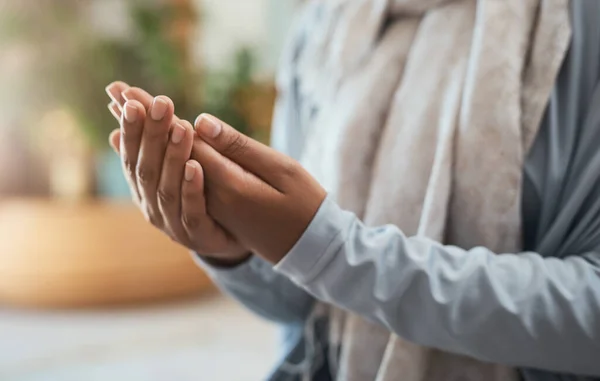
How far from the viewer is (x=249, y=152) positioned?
0.52 meters

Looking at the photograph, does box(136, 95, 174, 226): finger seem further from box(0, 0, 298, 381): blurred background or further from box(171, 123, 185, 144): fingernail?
box(0, 0, 298, 381): blurred background

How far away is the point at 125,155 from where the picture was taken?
547 millimetres

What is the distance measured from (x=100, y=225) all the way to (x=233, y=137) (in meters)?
1.60

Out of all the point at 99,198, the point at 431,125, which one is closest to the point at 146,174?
the point at 431,125

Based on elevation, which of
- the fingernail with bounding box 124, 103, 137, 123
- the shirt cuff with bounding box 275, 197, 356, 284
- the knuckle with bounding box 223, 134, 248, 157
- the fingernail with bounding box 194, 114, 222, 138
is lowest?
the shirt cuff with bounding box 275, 197, 356, 284

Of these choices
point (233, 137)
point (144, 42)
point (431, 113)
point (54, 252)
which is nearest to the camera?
point (233, 137)

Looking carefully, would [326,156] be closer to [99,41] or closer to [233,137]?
[233,137]

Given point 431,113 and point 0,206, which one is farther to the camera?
point 0,206

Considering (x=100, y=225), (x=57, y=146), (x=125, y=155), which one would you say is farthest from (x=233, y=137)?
(x=57, y=146)

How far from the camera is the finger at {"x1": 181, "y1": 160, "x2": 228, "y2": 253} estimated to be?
512 millimetres

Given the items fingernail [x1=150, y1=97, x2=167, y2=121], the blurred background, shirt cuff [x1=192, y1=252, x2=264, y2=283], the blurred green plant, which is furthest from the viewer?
the blurred green plant

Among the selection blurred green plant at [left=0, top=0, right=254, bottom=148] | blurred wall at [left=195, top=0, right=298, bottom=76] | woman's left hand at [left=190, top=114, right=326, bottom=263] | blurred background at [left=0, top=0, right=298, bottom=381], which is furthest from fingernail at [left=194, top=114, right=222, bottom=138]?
blurred wall at [left=195, top=0, right=298, bottom=76]

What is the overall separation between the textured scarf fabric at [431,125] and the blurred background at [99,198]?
3.84 feet

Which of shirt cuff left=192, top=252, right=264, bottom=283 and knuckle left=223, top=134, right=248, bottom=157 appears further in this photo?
shirt cuff left=192, top=252, right=264, bottom=283
